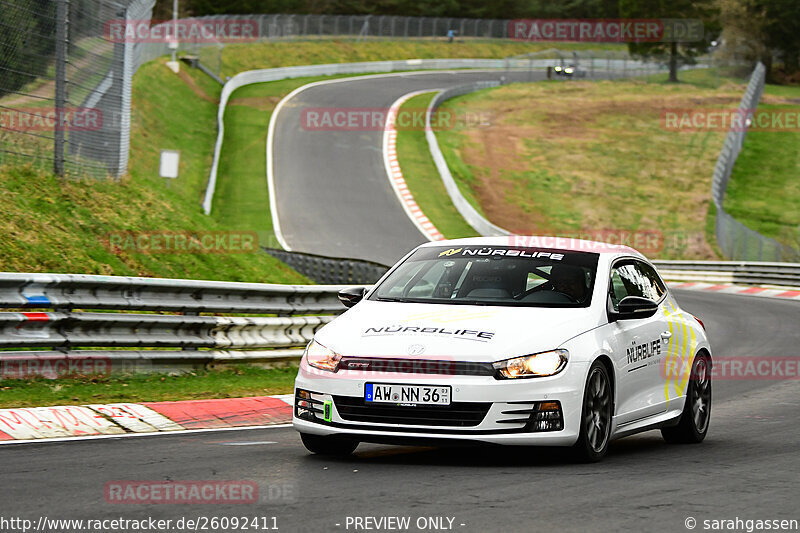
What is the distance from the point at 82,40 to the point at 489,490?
36.8 ft

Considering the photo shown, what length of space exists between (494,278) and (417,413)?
1614mm

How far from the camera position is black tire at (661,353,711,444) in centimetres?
979

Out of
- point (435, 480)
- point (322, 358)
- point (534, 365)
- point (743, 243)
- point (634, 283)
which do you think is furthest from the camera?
point (743, 243)

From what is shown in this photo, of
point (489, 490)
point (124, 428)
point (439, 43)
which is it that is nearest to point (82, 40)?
point (124, 428)

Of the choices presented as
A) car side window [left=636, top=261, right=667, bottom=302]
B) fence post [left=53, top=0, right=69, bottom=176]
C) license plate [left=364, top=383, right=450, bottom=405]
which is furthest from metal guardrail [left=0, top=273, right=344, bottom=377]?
car side window [left=636, top=261, right=667, bottom=302]

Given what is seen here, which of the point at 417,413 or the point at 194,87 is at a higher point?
the point at 194,87

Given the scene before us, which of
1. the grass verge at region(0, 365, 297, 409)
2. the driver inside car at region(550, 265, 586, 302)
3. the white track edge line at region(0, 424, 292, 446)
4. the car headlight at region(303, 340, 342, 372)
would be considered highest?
the driver inside car at region(550, 265, 586, 302)

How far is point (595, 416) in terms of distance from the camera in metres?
8.04

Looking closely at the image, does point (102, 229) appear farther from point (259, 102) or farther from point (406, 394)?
point (259, 102)

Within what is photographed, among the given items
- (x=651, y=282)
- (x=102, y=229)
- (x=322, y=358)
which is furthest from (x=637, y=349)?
(x=102, y=229)

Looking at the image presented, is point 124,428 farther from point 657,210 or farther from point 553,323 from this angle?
point 657,210

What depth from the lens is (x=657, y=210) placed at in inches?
1970

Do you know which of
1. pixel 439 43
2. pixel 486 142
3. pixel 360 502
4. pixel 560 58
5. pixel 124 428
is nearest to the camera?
pixel 360 502

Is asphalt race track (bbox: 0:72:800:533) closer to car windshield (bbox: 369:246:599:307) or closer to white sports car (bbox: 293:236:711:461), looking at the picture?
white sports car (bbox: 293:236:711:461)
